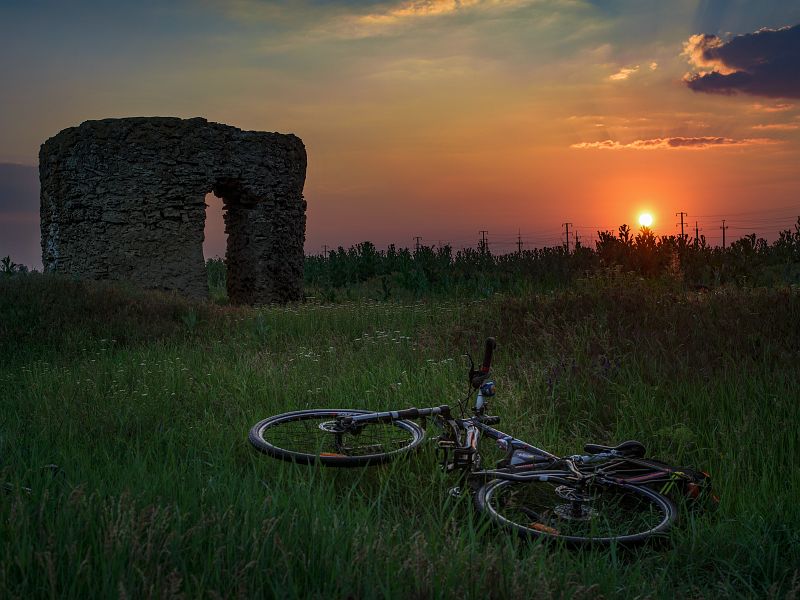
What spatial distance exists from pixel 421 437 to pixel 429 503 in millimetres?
486

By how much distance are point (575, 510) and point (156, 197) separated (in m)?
14.7

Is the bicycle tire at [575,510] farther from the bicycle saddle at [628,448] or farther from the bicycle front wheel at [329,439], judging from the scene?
the bicycle front wheel at [329,439]

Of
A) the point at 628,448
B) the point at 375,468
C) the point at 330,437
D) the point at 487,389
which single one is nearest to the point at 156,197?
the point at 330,437

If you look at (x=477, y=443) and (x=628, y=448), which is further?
(x=477, y=443)

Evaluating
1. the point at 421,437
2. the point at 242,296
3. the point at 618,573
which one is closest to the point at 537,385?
the point at 421,437

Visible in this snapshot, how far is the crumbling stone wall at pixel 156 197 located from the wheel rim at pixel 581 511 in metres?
13.7

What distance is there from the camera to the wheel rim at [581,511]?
3592 millimetres

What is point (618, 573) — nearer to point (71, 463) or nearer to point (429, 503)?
point (429, 503)

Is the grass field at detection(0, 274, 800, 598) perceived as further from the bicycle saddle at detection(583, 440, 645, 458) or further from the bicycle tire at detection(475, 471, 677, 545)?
the bicycle saddle at detection(583, 440, 645, 458)

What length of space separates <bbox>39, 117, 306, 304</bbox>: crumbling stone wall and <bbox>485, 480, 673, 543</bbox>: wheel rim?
13.7m

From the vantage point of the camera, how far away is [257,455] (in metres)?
4.91

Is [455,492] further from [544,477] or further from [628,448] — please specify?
[628,448]

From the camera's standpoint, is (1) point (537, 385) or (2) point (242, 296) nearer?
(1) point (537, 385)

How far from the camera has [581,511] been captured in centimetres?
391
